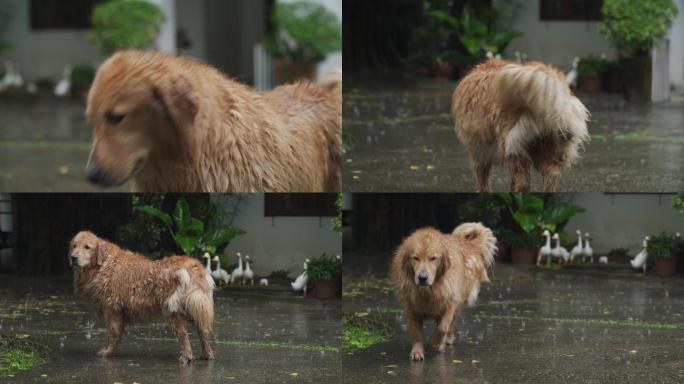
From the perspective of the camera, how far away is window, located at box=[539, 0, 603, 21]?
15.3ft

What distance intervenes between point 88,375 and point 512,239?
2.17 m

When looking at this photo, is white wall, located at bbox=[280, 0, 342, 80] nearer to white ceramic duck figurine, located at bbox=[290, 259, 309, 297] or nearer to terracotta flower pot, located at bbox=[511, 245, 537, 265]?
white ceramic duck figurine, located at bbox=[290, 259, 309, 297]

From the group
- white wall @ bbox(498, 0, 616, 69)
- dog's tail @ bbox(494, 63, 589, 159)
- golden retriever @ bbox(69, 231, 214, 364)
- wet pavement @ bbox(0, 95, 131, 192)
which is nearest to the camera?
dog's tail @ bbox(494, 63, 589, 159)

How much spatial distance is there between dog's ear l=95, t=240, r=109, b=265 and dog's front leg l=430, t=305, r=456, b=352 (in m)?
1.62

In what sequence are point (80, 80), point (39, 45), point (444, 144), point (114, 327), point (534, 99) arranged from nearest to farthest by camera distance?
point (534, 99) < point (444, 144) < point (114, 327) < point (80, 80) < point (39, 45)

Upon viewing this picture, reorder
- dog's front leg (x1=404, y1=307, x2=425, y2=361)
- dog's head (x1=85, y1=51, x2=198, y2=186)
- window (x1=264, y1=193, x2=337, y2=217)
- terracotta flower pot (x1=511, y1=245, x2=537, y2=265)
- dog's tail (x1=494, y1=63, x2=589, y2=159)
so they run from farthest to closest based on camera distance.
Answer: terracotta flower pot (x1=511, y1=245, x2=537, y2=265) < dog's front leg (x1=404, y1=307, x2=425, y2=361) < window (x1=264, y1=193, x2=337, y2=217) < dog's tail (x1=494, y1=63, x2=589, y2=159) < dog's head (x1=85, y1=51, x2=198, y2=186)

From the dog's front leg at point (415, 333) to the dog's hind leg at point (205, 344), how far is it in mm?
966

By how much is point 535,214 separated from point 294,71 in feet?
4.33

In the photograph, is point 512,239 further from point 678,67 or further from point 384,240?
point 678,67

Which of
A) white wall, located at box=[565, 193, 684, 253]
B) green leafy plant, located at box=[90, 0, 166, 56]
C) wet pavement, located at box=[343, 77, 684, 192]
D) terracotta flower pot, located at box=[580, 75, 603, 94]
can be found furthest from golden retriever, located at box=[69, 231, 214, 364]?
terracotta flower pot, located at box=[580, 75, 603, 94]

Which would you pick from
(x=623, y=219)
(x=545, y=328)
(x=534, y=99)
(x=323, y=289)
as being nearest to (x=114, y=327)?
(x=323, y=289)

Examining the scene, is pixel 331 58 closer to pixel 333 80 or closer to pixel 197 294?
pixel 333 80

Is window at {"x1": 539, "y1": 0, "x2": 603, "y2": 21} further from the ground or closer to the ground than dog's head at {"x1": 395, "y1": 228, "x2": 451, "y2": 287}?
further from the ground

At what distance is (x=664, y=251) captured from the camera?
18.0ft
